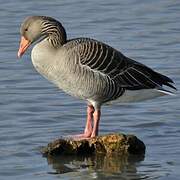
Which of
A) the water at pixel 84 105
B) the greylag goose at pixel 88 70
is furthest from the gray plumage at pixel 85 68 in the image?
the water at pixel 84 105

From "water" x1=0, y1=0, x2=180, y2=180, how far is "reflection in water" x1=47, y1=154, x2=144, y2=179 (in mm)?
13

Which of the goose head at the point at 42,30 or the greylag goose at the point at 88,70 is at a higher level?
the goose head at the point at 42,30

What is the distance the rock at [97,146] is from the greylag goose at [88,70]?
42 centimetres

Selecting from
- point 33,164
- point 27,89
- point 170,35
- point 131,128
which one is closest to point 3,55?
point 27,89

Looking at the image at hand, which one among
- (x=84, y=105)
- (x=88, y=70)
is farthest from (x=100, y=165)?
(x=84, y=105)

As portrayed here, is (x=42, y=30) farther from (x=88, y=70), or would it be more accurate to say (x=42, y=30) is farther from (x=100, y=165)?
(x=100, y=165)

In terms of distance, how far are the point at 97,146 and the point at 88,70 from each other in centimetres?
107

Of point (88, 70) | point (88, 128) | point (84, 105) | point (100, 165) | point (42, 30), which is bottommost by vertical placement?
point (100, 165)

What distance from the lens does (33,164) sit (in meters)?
13.0

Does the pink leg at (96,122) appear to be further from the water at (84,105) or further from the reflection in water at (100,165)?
the water at (84,105)

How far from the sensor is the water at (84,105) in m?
12.9

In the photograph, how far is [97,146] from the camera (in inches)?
524

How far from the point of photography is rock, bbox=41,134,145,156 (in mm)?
13133

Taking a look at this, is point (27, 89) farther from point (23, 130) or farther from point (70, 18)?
point (70, 18)
